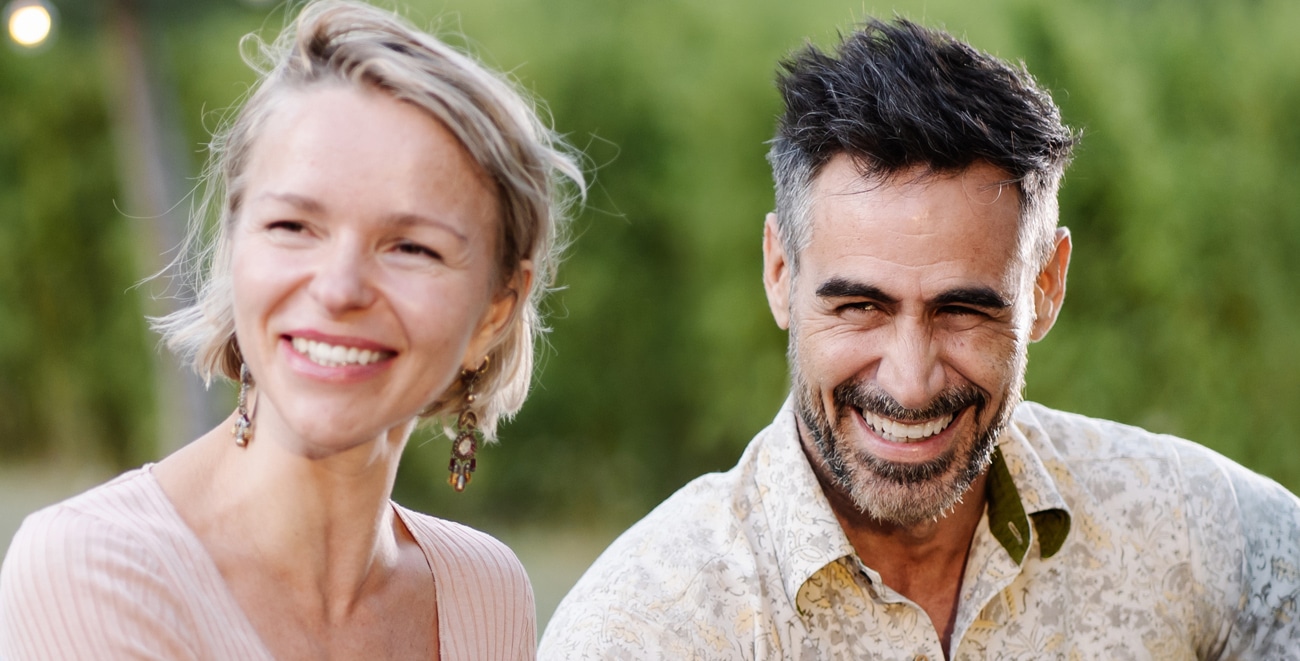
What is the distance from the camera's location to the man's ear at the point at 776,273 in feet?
7.97

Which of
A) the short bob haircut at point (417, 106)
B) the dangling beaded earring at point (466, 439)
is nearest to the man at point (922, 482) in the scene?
the dangling beaded earring at point (466, 439)

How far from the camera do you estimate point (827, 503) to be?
2.29m

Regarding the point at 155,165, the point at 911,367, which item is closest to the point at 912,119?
the point at 911,367

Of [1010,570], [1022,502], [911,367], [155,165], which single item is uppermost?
[155,165]

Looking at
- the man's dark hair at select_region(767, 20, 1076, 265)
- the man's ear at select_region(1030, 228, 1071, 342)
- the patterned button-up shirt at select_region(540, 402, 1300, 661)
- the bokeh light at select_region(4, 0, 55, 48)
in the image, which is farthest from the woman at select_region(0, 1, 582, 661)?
the bokeh light at select_region(4, 0, 55, 48)

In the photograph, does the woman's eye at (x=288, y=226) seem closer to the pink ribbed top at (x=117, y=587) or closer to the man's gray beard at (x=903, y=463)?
the pink ribbed top at (x=117, y=587)

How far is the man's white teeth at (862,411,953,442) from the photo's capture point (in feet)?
7.32

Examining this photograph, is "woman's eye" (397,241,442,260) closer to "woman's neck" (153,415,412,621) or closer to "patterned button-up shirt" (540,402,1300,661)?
"woman's neck" (153,415,412,621)

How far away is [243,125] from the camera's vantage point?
175 cm

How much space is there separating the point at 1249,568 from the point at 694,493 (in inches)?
38.4

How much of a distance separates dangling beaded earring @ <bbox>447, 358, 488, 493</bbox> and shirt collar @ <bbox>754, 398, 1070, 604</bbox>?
0.62 m

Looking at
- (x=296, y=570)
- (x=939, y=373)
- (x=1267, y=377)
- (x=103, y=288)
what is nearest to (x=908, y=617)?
(x=939, y=373)

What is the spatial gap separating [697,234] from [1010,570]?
246 cm

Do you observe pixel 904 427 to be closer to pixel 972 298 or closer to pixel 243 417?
pixel 972 298
